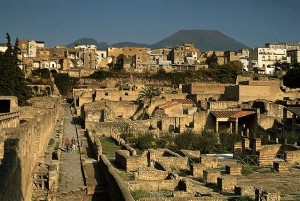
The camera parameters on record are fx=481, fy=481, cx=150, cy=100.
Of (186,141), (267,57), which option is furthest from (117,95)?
(267,57)

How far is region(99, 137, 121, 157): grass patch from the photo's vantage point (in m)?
23.2

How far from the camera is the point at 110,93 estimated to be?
50312 millimetres

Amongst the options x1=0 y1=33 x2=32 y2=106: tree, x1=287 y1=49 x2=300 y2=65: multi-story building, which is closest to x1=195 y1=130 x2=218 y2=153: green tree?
x1=0 y1=33 x2=32 y2=106: tree

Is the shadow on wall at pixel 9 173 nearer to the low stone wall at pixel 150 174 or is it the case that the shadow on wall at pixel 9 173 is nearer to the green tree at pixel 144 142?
the low stone wall at pixel 150 174

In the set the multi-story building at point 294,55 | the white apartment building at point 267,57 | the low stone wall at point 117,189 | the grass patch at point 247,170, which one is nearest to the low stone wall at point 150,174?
the low stone wall at point 117,189

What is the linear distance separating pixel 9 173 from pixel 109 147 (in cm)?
1651

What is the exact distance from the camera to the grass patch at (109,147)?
23.2 meters

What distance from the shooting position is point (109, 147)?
25.6 metres

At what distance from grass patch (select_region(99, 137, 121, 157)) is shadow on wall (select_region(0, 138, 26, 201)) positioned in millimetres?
11427

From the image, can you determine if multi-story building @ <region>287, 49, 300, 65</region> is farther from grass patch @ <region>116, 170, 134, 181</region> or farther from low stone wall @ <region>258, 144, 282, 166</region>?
grass patch @ <region>116, 170, 134, 181</region>

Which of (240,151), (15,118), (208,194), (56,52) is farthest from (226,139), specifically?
(56,52)

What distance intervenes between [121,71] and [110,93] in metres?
29.0

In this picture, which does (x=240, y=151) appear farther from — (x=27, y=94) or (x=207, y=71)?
(x=207, y=71)

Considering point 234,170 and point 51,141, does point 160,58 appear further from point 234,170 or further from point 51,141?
point 234,170
